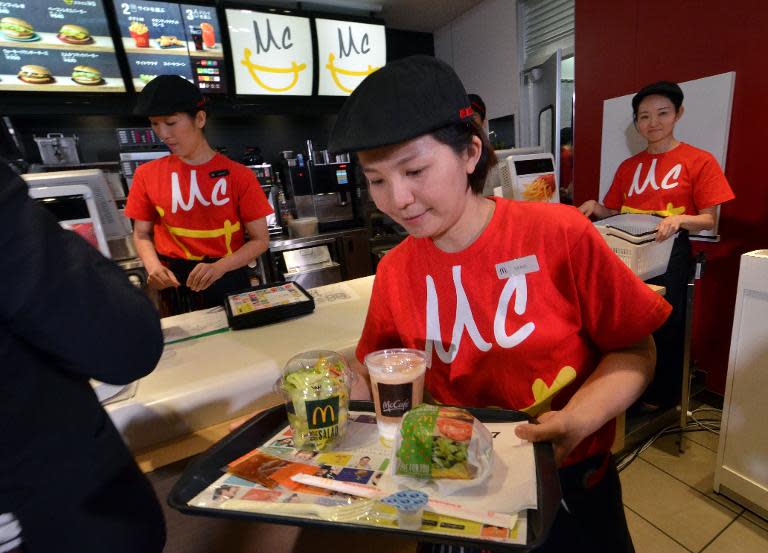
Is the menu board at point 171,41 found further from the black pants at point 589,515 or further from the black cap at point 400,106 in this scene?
the black pants at point 589,515

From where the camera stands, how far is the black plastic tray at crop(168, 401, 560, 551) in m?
0.59

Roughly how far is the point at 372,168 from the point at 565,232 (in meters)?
0.45

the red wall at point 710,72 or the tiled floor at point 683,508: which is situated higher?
the red wall at point 710,72

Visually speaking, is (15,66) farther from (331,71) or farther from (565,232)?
(565,232)

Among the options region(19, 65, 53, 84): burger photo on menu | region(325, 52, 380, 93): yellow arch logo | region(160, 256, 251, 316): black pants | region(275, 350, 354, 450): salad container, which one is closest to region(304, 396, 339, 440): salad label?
region(275, 350, 354, 450): salad container

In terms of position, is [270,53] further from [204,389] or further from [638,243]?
[204,389]

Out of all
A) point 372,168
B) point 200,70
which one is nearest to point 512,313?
point 372,168

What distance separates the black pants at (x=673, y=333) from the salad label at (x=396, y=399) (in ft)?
6.78

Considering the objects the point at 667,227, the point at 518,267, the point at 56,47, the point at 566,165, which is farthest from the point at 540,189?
the point at 56,47

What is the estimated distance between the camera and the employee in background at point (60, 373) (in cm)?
56

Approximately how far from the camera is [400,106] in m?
0.76

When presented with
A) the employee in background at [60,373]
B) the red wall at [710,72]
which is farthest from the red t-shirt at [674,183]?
the employee in background at [60,373]

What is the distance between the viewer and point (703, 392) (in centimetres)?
289

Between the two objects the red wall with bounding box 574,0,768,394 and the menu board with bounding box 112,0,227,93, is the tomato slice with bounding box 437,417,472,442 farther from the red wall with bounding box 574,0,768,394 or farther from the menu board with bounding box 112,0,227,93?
the menu board with bounding box 112,0,227,93
